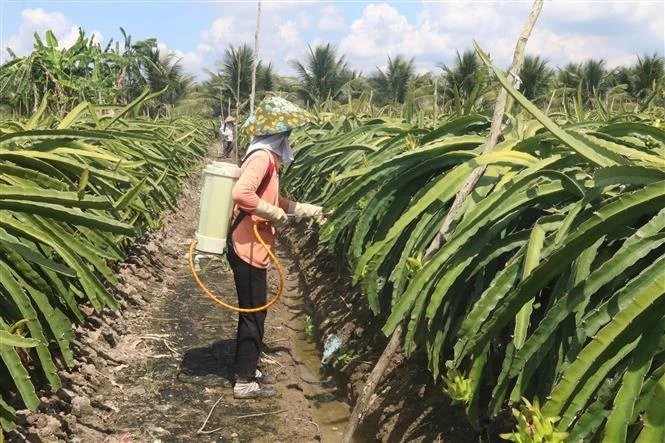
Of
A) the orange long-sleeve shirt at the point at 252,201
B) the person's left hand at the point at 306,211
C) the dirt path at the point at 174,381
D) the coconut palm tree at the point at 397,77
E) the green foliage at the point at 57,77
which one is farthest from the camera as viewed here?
the coconut palm tree at the point at 397,77

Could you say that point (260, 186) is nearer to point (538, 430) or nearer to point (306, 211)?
point (306, 211)

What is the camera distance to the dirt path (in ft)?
11.0

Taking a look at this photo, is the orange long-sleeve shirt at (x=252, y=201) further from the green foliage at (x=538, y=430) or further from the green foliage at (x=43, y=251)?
the green foliage at (x=538, y=430)

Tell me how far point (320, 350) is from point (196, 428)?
1.79 m

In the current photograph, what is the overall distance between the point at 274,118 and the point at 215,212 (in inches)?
25.9

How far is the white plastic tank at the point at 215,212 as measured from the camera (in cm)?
382

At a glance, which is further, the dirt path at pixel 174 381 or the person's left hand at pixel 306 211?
the person's left hand at pixel 306 211

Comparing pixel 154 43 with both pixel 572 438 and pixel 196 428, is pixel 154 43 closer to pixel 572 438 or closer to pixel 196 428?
pixel 196 428

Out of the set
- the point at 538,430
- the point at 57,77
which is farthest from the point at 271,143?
the point at 57,77

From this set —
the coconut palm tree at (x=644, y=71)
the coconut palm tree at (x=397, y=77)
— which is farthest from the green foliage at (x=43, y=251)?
the coconut palm tree at (x=397, y=77)

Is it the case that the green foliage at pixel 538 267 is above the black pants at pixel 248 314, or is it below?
above

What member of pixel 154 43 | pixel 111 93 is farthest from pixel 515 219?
pixel 154 43

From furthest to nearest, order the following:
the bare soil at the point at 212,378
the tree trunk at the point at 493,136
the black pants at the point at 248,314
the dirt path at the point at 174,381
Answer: the black pants at the point at 248,314 < the dirt path at the point at 174,381 < the bare soil at the point at 212,378 < the tree trunk at the point at 493,136

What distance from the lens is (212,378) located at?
164 inches
